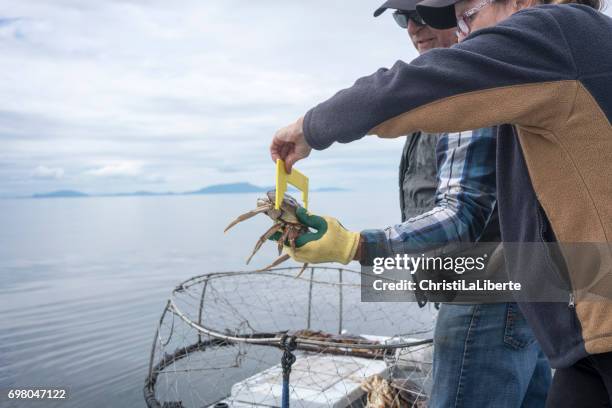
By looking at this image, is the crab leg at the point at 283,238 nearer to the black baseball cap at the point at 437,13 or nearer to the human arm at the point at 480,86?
the human arm at the point at 480,86

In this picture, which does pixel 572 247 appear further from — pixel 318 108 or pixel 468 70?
pixel 318 108

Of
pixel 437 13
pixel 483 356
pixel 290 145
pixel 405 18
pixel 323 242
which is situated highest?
pixel 405 18

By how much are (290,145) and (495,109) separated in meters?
0.82

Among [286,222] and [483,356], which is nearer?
[286,222]

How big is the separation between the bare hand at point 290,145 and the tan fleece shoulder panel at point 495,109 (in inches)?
15.2

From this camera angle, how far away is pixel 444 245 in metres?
2.60

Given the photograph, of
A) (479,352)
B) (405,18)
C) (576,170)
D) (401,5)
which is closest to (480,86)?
(576,170)

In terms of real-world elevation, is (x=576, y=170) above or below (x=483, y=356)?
above

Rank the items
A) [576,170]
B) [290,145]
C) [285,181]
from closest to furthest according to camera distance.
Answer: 1. [576,170]
2. [290,145]
3. [285,181]

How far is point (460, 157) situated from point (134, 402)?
8361 millimetres

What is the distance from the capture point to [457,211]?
99.9 inches

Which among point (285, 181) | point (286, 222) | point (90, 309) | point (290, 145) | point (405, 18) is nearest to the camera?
point (290, 145)

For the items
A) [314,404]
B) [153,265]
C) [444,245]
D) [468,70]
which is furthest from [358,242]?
[153,265]

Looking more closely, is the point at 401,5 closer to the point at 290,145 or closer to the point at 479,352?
the point at 290,145
